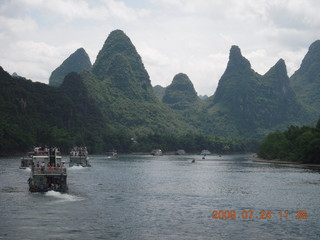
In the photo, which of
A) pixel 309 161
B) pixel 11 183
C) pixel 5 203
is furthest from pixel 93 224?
pixel 309 161

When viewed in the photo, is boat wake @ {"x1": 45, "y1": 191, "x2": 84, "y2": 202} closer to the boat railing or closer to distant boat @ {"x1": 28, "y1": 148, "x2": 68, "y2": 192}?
distant boat @ {"x1": 28, "y1": 148, "x2": 68, "y2": 192}

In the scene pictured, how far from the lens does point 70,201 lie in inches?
2785

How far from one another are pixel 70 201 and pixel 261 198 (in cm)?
3065

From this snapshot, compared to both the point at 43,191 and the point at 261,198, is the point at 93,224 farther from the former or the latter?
the point at 261,198

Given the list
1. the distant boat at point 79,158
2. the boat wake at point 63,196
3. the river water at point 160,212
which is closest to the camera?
the river water at point 160,212

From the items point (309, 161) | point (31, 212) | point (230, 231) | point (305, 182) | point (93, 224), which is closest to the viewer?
point (230, 231)
